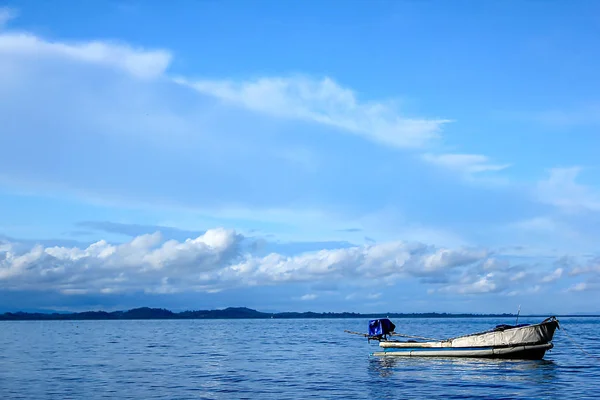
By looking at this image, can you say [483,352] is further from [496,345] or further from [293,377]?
[293,377]

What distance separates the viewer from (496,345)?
60.4 metres

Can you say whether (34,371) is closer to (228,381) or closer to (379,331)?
(228,381)

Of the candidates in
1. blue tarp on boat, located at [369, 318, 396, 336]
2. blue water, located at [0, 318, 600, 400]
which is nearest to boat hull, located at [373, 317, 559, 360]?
blue water, located at [0, 318, 600, 400]

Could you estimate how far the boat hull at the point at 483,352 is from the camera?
59.1 m

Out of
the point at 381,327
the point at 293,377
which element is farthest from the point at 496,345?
the point at 293,377

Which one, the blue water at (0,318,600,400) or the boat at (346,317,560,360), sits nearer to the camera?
the blue water at (0,318,600,400)

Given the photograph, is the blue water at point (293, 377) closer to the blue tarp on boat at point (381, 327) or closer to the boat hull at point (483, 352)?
the boat hull at point (483, 352)

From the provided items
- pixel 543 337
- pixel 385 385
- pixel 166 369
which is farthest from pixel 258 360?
pixel 543 337

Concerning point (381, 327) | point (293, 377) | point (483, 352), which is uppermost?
point (381, 327)

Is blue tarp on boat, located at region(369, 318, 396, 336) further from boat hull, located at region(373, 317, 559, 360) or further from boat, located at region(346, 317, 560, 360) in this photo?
boat hull, located at region(373, 317, 559, 360)

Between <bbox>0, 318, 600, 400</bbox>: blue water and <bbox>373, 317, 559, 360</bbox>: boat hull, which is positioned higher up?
<bbox>373, 317, 559, 360</bbox>: boat hull

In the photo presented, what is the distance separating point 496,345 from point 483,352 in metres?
1.55

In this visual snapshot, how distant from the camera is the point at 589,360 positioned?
65.1 metres

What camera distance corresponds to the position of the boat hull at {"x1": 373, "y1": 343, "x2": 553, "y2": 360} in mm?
59094
